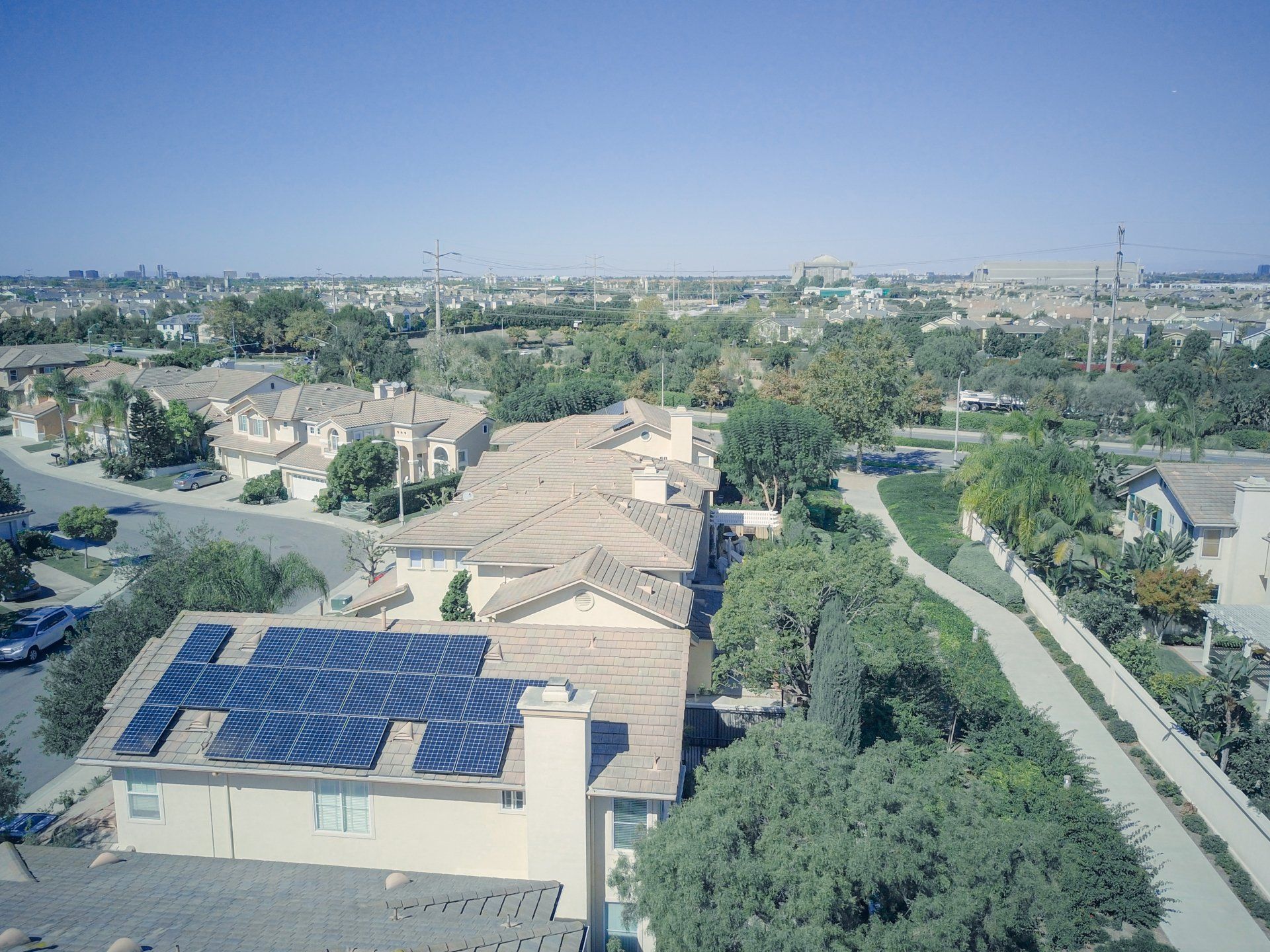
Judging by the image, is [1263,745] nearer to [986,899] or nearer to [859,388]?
[986,899]

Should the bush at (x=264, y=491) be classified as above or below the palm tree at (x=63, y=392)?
below

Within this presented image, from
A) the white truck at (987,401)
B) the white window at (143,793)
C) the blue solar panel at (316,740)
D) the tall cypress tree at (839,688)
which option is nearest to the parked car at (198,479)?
the white window at (143,793)

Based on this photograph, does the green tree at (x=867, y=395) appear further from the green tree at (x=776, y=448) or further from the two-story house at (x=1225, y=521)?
the two-story house at (x=1225, y=521)

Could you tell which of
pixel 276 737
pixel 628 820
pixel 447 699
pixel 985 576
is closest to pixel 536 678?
pixel 447 699

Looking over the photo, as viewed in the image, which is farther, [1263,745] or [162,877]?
[1263,745]

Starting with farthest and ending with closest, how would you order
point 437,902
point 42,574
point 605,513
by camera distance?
point 42,574 < point 605,513 < point 437,902

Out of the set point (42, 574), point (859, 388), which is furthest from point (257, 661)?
point (859, 388)

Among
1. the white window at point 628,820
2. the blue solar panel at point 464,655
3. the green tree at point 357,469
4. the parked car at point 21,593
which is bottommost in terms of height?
the parked car at point 21,593
